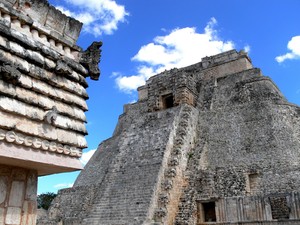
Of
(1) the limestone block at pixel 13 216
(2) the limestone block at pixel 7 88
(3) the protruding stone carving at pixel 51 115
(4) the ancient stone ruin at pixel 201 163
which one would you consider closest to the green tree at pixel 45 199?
(4) the ancient stone ruin at pixel 201 163

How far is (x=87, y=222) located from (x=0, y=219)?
27.4ft

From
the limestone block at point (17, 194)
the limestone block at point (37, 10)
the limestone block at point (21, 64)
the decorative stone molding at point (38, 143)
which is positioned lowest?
the limestone block at point (17, 194)

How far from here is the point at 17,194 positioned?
10.8 ft

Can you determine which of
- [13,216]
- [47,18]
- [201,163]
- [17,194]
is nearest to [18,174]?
[17,194]

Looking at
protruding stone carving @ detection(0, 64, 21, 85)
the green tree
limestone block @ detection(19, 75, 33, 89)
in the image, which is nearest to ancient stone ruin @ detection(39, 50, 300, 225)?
limestone block @ detection(19, 75, 33, 89)

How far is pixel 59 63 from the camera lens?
364cm

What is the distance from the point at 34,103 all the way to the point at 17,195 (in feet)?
3.05

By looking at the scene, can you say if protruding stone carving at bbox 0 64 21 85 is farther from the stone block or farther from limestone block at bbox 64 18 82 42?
limestone block at bbox 64 18 82 42

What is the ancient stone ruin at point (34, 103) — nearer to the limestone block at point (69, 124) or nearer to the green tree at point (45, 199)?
the limestone block at point (69, 124)

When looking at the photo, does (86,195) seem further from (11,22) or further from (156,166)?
(11,22)

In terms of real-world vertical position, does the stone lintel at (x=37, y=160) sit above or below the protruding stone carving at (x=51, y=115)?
below

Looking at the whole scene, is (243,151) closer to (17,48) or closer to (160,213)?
(160,213)

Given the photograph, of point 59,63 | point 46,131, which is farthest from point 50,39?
point 46,131

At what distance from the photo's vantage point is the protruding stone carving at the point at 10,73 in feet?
9.68
